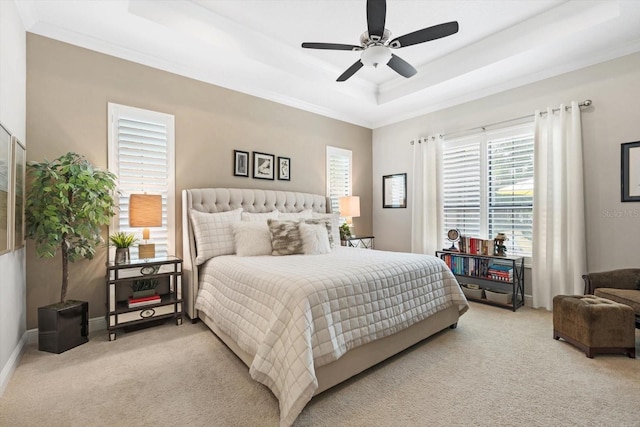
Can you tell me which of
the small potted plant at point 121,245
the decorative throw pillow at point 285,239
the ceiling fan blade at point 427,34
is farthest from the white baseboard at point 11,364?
the ceiling fan blade at point 427,34

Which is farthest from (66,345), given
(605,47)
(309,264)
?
(605,47)

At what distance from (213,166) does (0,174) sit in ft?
6.72

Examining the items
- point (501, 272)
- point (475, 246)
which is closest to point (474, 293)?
point (501, 272)

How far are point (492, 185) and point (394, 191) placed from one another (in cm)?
164

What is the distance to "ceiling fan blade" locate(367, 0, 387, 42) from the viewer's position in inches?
84.6

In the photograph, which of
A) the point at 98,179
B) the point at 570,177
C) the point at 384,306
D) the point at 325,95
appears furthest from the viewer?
the point at 325,95

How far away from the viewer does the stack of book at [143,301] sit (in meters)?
2.96

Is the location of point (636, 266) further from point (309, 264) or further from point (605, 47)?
point (309, 264)

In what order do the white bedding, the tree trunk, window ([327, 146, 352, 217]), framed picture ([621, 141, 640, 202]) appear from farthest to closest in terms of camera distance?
window ([327, 146, 352, 217]) < framed picture ([621, 141, 640, 202]) < the tree trunk < the white bedding

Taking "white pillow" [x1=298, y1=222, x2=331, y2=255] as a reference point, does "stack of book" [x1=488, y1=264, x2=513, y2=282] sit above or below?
below

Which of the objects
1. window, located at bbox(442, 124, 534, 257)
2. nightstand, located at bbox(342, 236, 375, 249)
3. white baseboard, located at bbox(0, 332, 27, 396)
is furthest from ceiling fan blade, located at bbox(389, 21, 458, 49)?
white baseboard, located at bbox(0, 332, 27, 396)

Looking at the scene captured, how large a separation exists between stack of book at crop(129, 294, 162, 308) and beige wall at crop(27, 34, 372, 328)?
0.44 metres

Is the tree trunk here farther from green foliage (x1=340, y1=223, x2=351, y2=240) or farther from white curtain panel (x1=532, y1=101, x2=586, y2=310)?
white curtain panel (x1=532, y1=101, x2=586, y2=310)

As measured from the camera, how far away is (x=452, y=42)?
3.66 m
